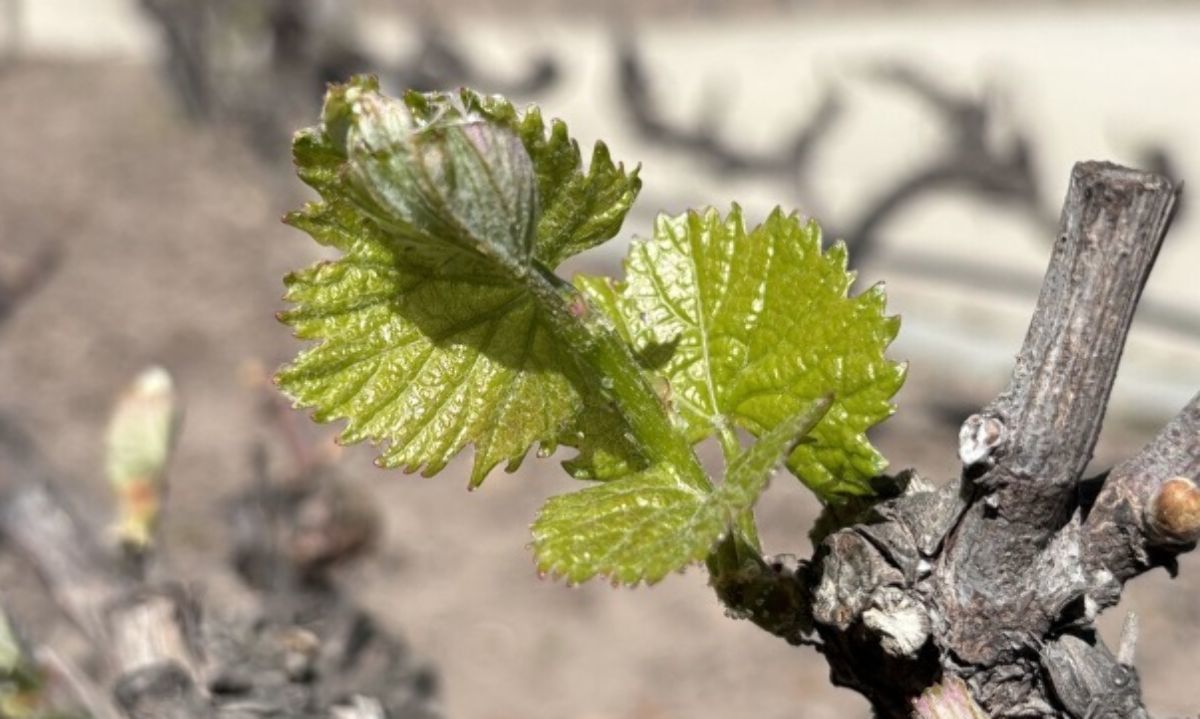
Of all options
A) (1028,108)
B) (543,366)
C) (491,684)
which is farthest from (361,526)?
(1028,108)

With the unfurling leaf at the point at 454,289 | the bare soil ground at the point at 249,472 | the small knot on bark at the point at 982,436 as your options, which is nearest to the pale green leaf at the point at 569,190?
the unfurling leaf at the point at 454,289

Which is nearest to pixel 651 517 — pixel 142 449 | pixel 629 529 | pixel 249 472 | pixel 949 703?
pixel 629 529

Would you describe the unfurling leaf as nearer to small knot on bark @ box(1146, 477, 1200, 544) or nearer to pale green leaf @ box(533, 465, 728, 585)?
pale green leaf @ box(533, 465, 728, 585)

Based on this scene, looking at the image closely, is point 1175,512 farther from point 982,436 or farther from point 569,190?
point 569,190

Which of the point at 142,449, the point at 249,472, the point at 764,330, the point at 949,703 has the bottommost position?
the point at 949,703

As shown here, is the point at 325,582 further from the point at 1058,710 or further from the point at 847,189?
the point at 847,189

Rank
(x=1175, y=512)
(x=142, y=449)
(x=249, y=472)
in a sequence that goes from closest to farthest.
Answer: (x=1175, y=512) → (x=142, y=449) → (x=249, y=472)
